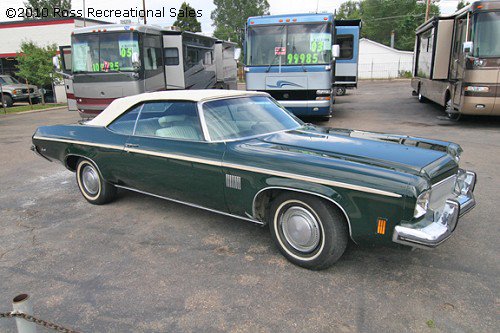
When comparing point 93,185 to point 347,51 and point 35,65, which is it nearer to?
point 347,51

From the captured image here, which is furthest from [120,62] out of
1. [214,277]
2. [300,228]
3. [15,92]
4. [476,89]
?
[15,92]

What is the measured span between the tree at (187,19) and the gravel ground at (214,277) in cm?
5147

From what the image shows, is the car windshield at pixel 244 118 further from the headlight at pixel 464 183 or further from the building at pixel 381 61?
the building at pixel 381 61

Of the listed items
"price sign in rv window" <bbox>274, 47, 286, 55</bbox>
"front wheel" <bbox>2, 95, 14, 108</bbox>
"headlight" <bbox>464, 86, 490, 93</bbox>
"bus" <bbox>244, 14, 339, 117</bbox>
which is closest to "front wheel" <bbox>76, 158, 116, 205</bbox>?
"bus" <bbox>244, 14, 339, 117</bbox>

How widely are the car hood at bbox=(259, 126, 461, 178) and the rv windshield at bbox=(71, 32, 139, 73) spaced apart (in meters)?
8.94

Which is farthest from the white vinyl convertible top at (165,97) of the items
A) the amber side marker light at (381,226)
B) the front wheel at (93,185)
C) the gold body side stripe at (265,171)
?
the amber side marker light at (381,226)

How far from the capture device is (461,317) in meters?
2.65

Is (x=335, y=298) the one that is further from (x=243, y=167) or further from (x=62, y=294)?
(x=62, y=294)

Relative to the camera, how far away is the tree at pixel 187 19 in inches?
2057

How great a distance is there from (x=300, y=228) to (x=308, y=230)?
0.08 metres

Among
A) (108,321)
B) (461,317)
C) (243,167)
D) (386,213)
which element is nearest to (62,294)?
(108,321)

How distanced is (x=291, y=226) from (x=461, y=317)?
1.39m

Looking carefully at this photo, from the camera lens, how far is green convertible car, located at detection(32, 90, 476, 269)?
2.87 metres

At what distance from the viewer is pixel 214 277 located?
3.23 meters
